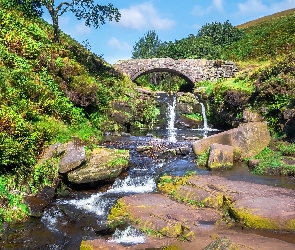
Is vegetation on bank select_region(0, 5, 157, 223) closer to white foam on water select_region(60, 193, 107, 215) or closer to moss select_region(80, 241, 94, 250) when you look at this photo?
white foam on water select_region(60, 193, 107, 215)

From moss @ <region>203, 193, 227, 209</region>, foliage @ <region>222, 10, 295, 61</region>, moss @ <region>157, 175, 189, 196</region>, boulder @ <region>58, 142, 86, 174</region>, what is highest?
foliage @ <region>222, 10, 295, 61</region>

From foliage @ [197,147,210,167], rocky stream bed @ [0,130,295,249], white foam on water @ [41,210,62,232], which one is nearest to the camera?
rocky stream bed @ [0,130,295,249]

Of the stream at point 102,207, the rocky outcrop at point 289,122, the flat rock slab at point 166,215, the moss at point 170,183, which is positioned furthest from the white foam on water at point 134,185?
the rocky outcrop at point 289,122

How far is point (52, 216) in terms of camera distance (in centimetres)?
1026

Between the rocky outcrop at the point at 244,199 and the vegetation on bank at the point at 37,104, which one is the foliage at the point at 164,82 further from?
the rocky outcrop at the point at 244,199

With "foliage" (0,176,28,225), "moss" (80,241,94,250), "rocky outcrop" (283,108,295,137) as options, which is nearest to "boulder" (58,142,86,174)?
"foliage" (0,176,28,225)

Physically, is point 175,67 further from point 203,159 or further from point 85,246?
point 85,246

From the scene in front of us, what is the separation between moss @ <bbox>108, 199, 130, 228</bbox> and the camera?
360 inches

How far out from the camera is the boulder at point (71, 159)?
1202 centimetres

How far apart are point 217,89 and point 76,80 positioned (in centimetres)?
1177

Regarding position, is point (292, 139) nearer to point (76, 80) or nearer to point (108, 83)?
point (76, 80)

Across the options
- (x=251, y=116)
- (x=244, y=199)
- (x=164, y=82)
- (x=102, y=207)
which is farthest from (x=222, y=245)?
(x=164, y=82)

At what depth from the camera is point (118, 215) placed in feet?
31.3

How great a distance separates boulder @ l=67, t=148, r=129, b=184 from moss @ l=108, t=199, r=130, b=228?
241 centimetres
